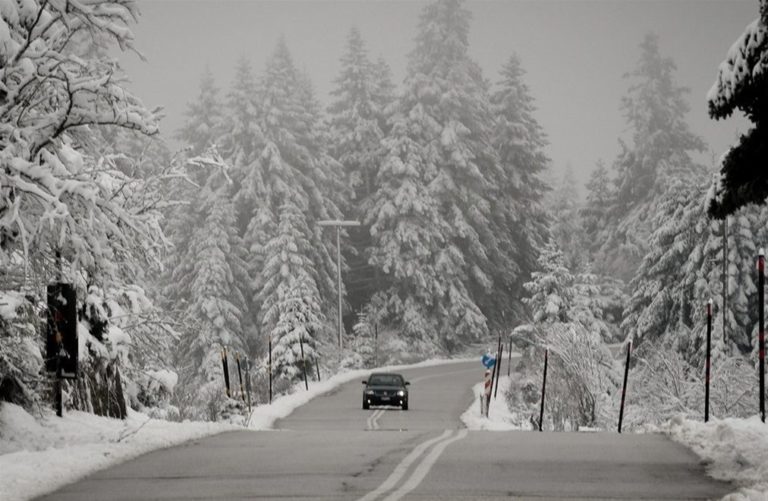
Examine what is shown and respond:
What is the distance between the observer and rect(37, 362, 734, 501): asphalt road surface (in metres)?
8.81

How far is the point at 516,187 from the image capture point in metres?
80.8

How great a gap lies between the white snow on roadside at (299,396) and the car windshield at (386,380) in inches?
120

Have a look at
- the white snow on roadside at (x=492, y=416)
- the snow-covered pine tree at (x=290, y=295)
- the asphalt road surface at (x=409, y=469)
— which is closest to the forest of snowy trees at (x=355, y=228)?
the snow-covered pine tree at (x=290, y=295)

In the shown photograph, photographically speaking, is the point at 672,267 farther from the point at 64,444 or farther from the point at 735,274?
the point at 64,444

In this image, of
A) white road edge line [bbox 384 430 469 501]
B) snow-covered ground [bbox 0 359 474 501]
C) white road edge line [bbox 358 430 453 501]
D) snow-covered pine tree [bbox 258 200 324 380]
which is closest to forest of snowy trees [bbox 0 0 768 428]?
snow-covered pine tree [bbox 258 200 324 380]

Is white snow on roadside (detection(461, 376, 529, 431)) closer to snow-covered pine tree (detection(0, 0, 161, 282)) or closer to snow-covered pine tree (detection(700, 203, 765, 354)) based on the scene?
snow-covered pine tree (detection(700, 203, 765, 354))

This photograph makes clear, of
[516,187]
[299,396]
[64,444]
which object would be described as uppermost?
[516,187]

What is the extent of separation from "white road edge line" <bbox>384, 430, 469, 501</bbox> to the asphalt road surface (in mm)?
10

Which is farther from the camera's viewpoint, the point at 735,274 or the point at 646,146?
the point at 646,146

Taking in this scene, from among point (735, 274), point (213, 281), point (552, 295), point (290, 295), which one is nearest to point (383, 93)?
point (213, 281)

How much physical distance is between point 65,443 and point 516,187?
232ft

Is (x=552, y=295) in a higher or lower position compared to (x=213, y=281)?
lower

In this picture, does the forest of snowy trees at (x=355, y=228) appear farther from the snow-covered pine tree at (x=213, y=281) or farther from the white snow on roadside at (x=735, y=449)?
the white snow on roadside at (x=735, y=449)

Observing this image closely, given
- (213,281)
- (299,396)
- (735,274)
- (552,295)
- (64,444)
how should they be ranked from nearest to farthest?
(64,444) → (735,274) → (299,396) → (552,295) → (213,281)
